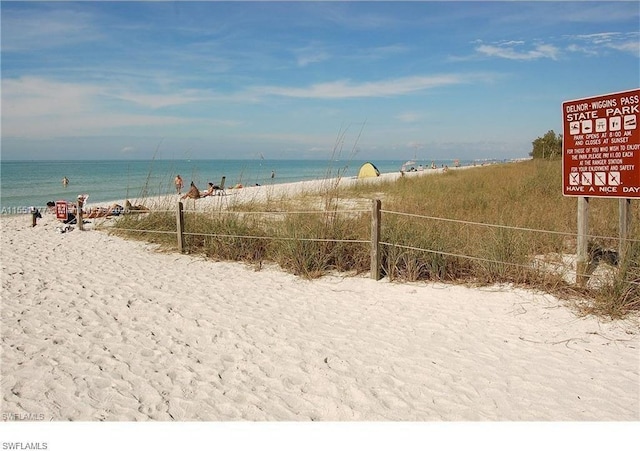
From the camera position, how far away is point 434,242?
240 inches

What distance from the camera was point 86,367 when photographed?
3.56 metres

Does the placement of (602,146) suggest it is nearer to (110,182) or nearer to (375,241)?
(375,241)

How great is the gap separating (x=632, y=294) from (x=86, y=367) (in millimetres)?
5060

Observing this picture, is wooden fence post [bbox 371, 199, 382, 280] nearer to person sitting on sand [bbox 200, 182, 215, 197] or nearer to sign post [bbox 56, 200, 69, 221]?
sign post [bbox 56, 200, 69, 221]

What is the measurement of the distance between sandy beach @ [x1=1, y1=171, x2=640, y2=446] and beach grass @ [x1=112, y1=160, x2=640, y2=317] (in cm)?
29

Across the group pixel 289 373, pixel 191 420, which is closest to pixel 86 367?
pixel 191 420

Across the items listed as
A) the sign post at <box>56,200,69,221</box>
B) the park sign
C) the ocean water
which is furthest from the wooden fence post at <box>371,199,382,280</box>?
the sign post at <box>56,200,69,221</box>

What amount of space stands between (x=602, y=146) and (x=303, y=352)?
13.0ft

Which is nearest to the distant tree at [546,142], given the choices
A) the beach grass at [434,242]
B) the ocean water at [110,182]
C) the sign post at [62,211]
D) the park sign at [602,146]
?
the ocean water at [110,182]

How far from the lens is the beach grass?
523cm

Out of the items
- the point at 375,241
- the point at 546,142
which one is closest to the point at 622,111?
the point at 375,241

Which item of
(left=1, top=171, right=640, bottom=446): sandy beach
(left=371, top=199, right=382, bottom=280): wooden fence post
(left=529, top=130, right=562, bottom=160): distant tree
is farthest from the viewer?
(left=529, top=130, right=562, bottom=160): distant tree
